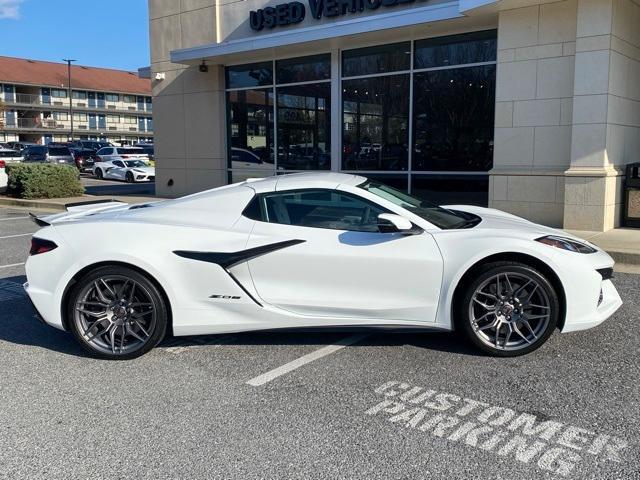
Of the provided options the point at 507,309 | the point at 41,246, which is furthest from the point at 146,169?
the point at 507,309

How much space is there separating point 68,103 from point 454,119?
71.5m

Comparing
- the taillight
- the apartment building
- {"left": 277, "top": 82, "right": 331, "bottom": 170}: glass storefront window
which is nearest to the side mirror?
the taillight

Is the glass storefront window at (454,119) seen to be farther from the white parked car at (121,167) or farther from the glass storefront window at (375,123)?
the white parked car at (121,167)

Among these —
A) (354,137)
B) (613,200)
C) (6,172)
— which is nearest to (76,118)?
(6,172)

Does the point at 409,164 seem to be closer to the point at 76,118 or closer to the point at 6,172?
the point at 6,172

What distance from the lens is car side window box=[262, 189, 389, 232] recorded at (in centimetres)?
464

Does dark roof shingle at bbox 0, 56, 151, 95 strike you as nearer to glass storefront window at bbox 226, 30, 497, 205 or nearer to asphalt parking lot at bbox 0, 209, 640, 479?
glass storefront window at bbox 226, 30, 497, 205

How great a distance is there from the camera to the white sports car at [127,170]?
90.5 feet

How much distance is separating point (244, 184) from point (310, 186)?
1.93 ft

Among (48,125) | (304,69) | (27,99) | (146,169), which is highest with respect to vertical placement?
(27,99)

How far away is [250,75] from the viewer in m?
15.7

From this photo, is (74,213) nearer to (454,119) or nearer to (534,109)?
(534,109)

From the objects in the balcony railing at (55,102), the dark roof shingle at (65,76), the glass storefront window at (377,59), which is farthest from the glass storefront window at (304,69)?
the balcony railing at (55,102)

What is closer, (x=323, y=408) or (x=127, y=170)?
(x=323, y=408)
